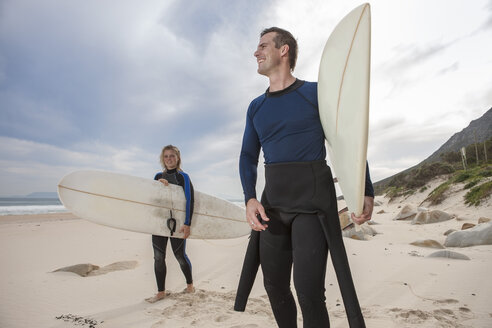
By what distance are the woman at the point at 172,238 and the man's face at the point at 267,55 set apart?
250 cm

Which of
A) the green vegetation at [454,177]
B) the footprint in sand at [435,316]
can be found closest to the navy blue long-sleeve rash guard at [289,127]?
the footprint in sand at [435,316]

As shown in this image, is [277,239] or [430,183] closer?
[277,239]

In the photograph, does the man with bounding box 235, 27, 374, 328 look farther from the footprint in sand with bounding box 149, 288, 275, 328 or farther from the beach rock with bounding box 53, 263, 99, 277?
the beach rock with bounding box 53, 263, 99, 277

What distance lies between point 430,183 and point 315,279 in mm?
21085

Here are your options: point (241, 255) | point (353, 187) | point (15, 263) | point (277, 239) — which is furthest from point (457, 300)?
point (15, 263)

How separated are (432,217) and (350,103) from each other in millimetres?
8796

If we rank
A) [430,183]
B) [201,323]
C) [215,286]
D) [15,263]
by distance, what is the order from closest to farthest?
[201,323], [215,286], [15,263], [430,183]

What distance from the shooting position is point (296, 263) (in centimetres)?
166

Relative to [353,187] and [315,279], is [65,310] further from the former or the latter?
[353,187]

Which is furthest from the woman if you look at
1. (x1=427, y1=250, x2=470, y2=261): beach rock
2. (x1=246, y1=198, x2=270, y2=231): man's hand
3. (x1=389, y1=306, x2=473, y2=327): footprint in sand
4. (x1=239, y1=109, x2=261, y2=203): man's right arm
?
(x1=427, y1=250, x2=470, y2=261): beach rock

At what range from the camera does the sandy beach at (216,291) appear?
2881 mm

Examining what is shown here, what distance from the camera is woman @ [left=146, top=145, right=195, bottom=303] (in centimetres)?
378

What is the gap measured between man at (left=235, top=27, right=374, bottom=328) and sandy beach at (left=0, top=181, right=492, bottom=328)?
4.36 ft

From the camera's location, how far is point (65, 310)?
3299 mm
